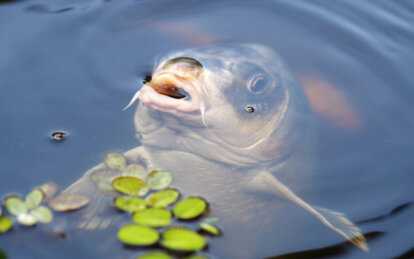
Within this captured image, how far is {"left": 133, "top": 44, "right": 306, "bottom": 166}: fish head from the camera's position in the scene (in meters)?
3.14

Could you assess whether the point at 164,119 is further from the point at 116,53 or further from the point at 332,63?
the point at 332,63

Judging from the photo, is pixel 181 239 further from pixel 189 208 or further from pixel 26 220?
pixel 26 220

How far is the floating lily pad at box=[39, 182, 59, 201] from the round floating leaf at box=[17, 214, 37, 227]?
16 cm

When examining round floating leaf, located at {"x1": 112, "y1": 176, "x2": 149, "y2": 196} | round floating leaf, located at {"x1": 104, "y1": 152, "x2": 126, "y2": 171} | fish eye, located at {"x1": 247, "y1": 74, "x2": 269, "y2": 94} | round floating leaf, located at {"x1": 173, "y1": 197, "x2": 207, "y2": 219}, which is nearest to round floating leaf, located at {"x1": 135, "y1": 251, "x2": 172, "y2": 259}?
round floating leaf, located at {"x1": 173, "y1": 197, "x2": 207, "y2": 219}

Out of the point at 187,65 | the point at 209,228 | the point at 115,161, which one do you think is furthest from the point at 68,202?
the point at 187,65

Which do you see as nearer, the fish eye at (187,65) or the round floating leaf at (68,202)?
the round floating leaf at (68,202)

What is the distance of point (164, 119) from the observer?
10.6ft

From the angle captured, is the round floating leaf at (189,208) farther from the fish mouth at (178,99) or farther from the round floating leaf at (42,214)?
the round floating leaf at (42,214)

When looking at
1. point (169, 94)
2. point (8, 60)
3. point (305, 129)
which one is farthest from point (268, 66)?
point (8, 60)

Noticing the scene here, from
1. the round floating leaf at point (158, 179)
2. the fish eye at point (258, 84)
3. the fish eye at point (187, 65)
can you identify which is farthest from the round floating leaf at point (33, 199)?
the fish eye at point (258, 84)

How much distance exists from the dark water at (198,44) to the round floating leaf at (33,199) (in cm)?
13

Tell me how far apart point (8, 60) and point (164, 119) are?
1.44 m

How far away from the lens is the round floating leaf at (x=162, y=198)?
2.71 metres

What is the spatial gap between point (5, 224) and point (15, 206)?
0.11m
